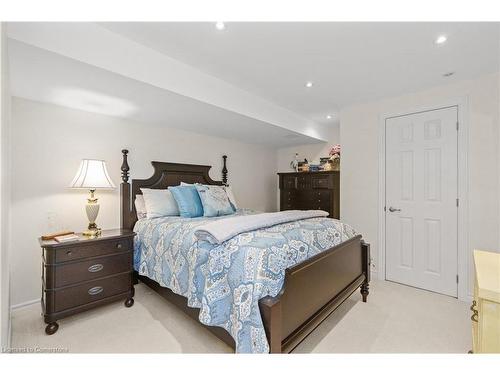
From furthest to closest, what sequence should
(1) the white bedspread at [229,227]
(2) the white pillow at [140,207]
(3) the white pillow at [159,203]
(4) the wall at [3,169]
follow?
(2) the white pillow at [140,207] < (3) the white pillow at [159,203] < (1) the white bedspread at [229,227] < (4) the wall at [3,169]

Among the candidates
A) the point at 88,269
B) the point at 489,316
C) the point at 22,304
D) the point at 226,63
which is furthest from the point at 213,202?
the point at 489,316

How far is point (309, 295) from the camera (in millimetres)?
1645

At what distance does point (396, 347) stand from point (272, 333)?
1060 millimetres

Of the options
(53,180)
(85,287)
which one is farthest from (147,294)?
(53,180)

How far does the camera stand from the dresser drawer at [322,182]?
3.83 m

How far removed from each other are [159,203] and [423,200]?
304 centimetres

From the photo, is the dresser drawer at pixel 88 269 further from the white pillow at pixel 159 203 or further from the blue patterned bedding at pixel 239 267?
the white pillow at pixel 159 203

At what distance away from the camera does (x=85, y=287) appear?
6.65 ft

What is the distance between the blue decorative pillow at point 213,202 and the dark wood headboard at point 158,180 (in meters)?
0.52

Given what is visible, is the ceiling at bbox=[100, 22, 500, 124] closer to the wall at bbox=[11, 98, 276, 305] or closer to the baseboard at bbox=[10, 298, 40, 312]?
the wall at bbox=[11, 98, 276, 305]

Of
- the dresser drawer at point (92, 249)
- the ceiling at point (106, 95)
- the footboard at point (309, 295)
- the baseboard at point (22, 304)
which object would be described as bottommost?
the baseboard at point (22, 304)

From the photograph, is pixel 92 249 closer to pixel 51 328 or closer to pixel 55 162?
pixel 51 328

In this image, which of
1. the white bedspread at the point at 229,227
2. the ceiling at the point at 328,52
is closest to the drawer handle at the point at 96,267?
the white bedspread at the point at 229,227
